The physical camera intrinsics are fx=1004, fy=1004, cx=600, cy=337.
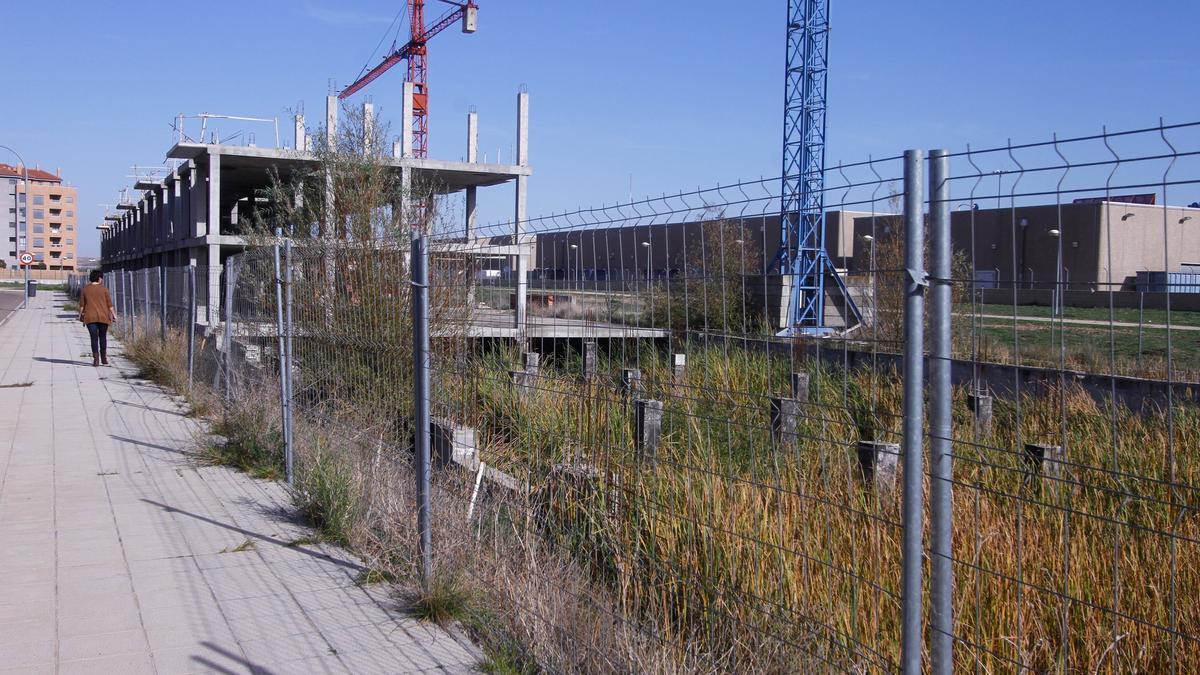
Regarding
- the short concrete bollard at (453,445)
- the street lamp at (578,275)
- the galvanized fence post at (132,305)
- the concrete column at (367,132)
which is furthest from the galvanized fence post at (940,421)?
the galvanized fence post at (132,305)

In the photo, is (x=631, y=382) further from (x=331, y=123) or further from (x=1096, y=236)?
(x=331, y=123)

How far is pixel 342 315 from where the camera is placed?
7.58 metres

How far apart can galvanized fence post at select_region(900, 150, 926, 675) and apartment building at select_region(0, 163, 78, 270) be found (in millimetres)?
148128

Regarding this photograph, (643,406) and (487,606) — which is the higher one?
(643,406)

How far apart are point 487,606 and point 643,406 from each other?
1213 millimetres

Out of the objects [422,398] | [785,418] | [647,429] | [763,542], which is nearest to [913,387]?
[763,542]

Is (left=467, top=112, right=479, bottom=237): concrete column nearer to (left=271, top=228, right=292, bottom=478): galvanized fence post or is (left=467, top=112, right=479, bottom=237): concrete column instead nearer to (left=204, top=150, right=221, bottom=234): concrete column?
(left=204, top=150, right=221, bottom=234): concrete column

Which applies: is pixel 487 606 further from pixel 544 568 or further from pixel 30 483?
pixel 30 483

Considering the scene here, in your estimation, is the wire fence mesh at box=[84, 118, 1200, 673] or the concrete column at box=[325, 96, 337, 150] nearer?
the wire fence mesh at box=[84, 118, 1200, 673]

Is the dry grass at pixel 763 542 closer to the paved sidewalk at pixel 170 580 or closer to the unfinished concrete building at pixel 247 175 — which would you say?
the paved sidewalk at pixel 170 580

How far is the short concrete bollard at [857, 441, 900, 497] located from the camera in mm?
4320

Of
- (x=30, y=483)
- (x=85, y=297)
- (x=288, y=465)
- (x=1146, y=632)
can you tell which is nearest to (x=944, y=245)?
(x=1146, y=632)

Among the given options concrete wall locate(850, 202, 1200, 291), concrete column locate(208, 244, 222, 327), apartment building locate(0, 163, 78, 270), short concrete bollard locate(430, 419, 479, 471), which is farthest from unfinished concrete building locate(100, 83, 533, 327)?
apartment building locate(0, 163, 78, 270)

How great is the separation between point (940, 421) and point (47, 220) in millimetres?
154411
